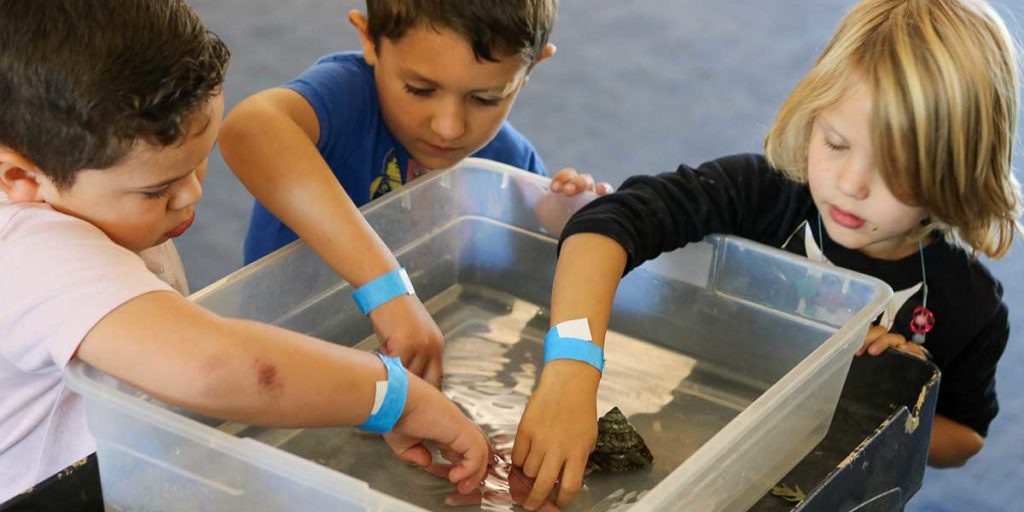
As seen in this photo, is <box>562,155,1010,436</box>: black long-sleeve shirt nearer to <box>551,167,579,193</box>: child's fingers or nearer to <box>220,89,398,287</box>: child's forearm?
<box>551,167,579,193</box>: child's fingers

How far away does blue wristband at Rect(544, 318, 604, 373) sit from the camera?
1.06 meters

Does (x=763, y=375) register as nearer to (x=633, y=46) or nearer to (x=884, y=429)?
(x=884, y=429)

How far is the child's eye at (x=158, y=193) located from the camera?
963mm

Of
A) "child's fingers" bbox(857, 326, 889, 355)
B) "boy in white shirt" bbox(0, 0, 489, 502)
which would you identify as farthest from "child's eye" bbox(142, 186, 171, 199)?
"child's fingers" bbox(857, 326, 889, 355)

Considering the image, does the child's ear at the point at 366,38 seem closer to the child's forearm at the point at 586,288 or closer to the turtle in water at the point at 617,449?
the child's forearm at the point at 586,288

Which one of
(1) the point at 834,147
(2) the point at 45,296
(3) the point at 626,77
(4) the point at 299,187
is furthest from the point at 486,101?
(3) the point at 626,77

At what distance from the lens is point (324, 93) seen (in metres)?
1.37

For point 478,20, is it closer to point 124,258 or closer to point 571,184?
point 571,184

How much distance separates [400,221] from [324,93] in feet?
0.67

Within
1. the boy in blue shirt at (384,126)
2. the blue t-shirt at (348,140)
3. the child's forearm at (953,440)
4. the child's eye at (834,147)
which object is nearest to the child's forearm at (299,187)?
the boy in blue shirt at (384,126)

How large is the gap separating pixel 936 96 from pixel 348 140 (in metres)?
0.64

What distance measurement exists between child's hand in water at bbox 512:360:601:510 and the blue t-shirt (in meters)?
0.46

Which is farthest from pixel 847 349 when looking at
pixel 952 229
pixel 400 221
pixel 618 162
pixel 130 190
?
pixel 618 162

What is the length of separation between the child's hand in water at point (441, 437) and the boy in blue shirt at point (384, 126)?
130 millimetres
